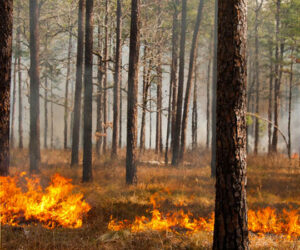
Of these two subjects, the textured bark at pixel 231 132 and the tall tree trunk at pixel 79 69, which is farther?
the tall tree trunk at pixel 79 69

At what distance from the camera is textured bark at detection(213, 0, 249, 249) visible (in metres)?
3.90

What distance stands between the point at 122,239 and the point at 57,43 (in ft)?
102

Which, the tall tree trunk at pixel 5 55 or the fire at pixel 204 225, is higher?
the tall tree trunk at pixel 5 55

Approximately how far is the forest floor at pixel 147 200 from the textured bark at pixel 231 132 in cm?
126

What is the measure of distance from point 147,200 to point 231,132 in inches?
221

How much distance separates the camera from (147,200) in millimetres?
8922

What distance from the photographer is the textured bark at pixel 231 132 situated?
12.8ft

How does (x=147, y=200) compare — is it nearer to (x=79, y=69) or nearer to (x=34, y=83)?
(x=34, y=83)

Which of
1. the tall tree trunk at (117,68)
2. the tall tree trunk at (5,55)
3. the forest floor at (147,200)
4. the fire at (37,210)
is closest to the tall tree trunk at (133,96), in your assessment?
the forest floor at (147,200)

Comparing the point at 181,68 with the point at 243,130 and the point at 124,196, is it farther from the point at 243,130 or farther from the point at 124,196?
the point at 243,130

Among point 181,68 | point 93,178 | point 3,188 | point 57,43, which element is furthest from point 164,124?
point 3,188

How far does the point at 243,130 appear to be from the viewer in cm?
397

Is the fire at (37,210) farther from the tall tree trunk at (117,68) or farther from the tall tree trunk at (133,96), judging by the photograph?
the tall tree trunk at (117,68)

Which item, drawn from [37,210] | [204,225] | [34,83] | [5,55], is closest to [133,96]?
[5,55]
